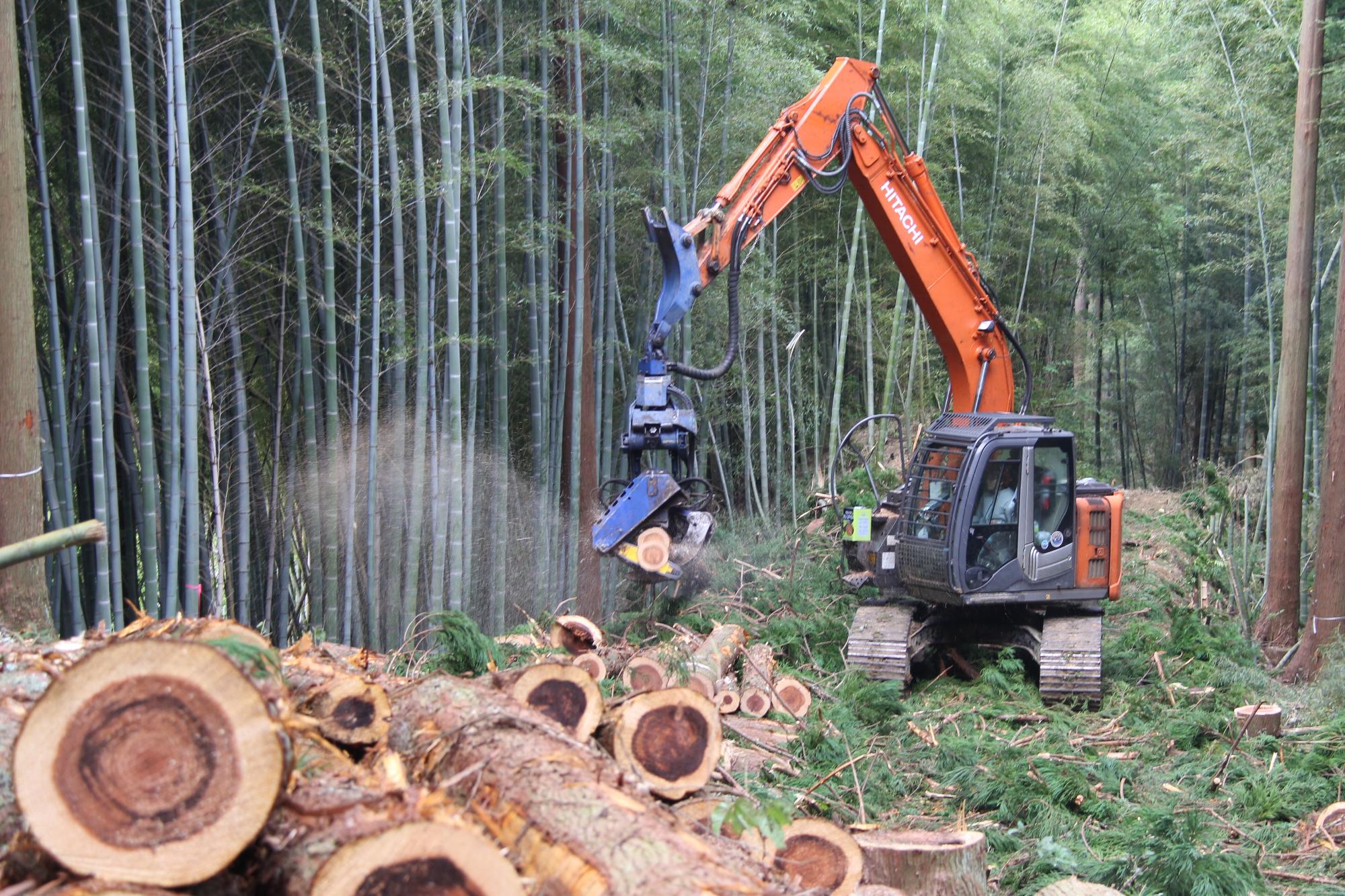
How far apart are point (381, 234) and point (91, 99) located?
5.10ft

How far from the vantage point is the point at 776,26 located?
7.92 m

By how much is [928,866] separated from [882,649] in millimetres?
2814

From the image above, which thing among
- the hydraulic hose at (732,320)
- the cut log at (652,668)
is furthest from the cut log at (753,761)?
the hydraulic hose at (732,320)

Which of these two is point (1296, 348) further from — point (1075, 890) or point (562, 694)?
point (562, 694)

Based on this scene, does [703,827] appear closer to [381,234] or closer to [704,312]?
[381,234]

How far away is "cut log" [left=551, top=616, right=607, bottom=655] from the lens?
5.41m

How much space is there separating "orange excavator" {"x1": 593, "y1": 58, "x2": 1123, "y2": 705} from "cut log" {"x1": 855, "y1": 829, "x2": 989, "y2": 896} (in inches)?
104

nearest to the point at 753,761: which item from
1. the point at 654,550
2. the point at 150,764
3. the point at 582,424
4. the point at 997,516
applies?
the point at 654,550

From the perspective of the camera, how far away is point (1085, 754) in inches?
188

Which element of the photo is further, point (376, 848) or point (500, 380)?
point (500, 380)

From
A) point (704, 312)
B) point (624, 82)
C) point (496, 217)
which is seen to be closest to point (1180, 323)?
point (704, 312)

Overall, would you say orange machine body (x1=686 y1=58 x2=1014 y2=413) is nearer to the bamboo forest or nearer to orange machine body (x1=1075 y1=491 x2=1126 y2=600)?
the bamboo forest

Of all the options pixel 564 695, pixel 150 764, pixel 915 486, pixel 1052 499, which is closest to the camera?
pixel 150 764

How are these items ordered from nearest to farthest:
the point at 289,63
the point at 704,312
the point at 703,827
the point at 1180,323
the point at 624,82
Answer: the point at 703,827, the point at 289,63, the point at 624,82, the point at 704,312, the point at 1180,323
